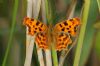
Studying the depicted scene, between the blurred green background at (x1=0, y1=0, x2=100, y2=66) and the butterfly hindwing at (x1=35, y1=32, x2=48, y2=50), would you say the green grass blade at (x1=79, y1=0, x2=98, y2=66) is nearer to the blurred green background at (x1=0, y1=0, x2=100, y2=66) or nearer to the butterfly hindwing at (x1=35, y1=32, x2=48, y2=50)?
the blurred green background at (x1=0, y1=0, x2=100, y2=66)

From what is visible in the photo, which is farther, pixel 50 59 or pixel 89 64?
pixel 89 64

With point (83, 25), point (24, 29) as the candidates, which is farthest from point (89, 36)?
point (24, 29)

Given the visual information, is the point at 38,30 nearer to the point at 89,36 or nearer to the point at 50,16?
the point at 50,16

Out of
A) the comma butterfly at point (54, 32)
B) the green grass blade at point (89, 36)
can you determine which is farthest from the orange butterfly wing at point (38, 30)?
the green grass blade at point (89, 36)

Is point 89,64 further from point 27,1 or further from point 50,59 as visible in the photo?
point 27,1

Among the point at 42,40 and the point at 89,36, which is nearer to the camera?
the point at 42,40

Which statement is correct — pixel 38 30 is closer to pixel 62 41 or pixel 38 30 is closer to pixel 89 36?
pixel 62 41

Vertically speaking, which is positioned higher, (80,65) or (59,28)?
(59,28)

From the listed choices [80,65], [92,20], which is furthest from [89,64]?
[92,20]
